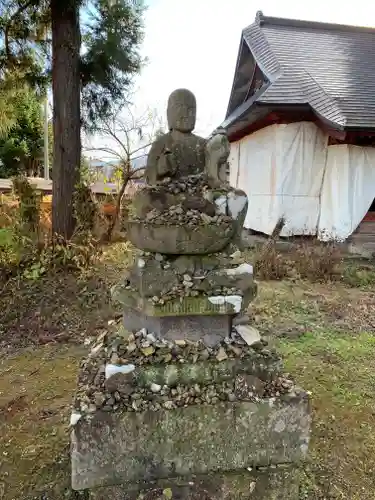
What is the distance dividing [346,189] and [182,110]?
257 inches

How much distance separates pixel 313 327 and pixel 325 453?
2214mm

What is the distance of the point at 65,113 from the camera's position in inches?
230

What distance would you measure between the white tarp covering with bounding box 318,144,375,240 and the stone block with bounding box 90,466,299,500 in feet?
21.2

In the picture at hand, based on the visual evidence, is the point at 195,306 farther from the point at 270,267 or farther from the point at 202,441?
the point at 270,267

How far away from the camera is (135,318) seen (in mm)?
1965

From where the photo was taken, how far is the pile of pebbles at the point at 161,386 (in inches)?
67.9

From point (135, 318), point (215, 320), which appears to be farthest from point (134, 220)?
point (215, 320)

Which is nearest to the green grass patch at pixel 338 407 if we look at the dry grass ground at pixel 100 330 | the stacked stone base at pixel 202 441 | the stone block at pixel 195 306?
the dry grass ground at pixel 100 330

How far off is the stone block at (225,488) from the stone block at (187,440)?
0.10ft

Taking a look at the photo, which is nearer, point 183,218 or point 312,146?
point 183,218

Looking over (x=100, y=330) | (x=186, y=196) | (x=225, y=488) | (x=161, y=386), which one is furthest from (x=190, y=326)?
(x=100, y=330)

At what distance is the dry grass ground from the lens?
2162 mm

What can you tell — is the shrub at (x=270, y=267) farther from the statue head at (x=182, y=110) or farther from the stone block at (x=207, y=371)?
the statue head at (x=182, y=110)

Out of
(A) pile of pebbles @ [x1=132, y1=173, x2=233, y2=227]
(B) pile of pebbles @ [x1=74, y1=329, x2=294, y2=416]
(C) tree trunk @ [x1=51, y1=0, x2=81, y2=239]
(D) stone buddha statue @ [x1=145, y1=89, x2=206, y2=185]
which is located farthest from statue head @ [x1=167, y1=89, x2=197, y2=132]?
(C) tree trunk @ [x1=51, y1=0, x2=81, y2=239]
